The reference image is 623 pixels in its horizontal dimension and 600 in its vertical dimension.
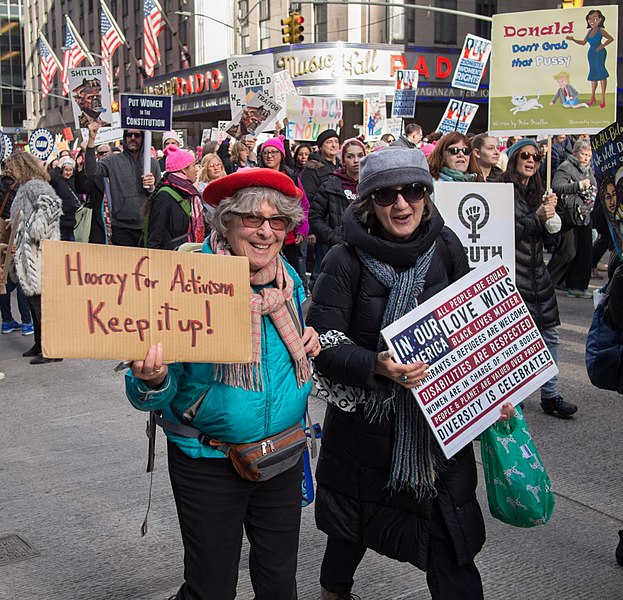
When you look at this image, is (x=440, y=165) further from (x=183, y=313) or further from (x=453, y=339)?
(x=183, y=313)

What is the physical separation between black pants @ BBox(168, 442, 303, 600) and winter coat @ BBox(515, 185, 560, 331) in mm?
3158

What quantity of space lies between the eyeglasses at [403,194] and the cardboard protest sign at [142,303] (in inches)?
27.7

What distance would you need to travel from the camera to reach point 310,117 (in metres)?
16.2

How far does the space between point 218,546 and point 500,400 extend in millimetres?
1122

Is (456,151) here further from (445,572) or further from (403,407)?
(445,572)

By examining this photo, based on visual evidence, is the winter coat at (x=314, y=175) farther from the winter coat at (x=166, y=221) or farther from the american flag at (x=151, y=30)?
the american flag at (x=151, y=30)

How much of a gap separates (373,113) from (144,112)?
8965 millimetres

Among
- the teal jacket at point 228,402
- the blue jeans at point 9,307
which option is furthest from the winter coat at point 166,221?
the teal jacket at point 228,402

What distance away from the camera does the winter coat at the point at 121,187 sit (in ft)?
29.9

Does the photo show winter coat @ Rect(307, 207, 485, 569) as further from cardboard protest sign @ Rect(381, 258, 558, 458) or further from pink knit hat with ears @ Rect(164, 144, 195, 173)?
pink knit hat with ears @ Rect(164, 144, 195, 173)

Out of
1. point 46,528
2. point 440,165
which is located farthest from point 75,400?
point 440,165

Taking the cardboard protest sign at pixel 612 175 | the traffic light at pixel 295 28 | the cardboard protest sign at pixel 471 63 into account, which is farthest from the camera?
the traffic light at pixel 295 28

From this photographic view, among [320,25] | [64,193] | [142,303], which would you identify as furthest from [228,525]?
[320,25]

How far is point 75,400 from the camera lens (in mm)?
6895
